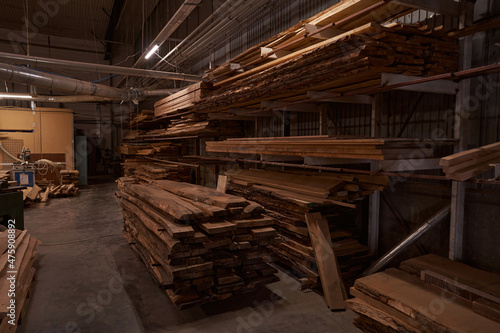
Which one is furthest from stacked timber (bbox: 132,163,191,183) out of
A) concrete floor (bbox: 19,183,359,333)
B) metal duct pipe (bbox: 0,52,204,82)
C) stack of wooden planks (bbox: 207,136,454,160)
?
stack of wooden planks (bbox: 207,136,454,160)

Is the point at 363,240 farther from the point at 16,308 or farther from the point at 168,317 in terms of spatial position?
the point at 16,308

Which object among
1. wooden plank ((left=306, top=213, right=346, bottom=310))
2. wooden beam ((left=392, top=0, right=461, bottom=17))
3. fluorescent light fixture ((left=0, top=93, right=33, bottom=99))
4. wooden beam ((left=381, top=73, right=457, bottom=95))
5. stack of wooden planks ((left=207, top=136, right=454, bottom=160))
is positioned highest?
fluorescent light fixture ((left=0, top=93, right=33, bottom=99))

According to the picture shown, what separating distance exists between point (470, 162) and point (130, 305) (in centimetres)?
430

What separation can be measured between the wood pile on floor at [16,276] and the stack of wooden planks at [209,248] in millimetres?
1520

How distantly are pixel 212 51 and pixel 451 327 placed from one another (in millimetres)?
9125

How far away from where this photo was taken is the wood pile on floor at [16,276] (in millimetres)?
3027

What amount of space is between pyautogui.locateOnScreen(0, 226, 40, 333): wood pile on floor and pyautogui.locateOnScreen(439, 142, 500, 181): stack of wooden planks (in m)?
3.98

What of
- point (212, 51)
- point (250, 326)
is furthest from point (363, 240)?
point (212, 51)

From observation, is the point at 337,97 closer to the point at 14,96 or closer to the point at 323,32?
the point at 323,32

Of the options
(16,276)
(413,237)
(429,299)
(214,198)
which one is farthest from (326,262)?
(16,276)

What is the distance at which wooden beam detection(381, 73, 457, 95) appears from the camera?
344 cm

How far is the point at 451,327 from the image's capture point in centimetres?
255

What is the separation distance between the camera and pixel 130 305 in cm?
422

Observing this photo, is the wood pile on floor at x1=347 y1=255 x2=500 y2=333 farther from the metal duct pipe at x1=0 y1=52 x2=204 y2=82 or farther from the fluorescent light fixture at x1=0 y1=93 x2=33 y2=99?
the fluorescent light fixture at x1=0 y1=93 x2=33 y2=99
